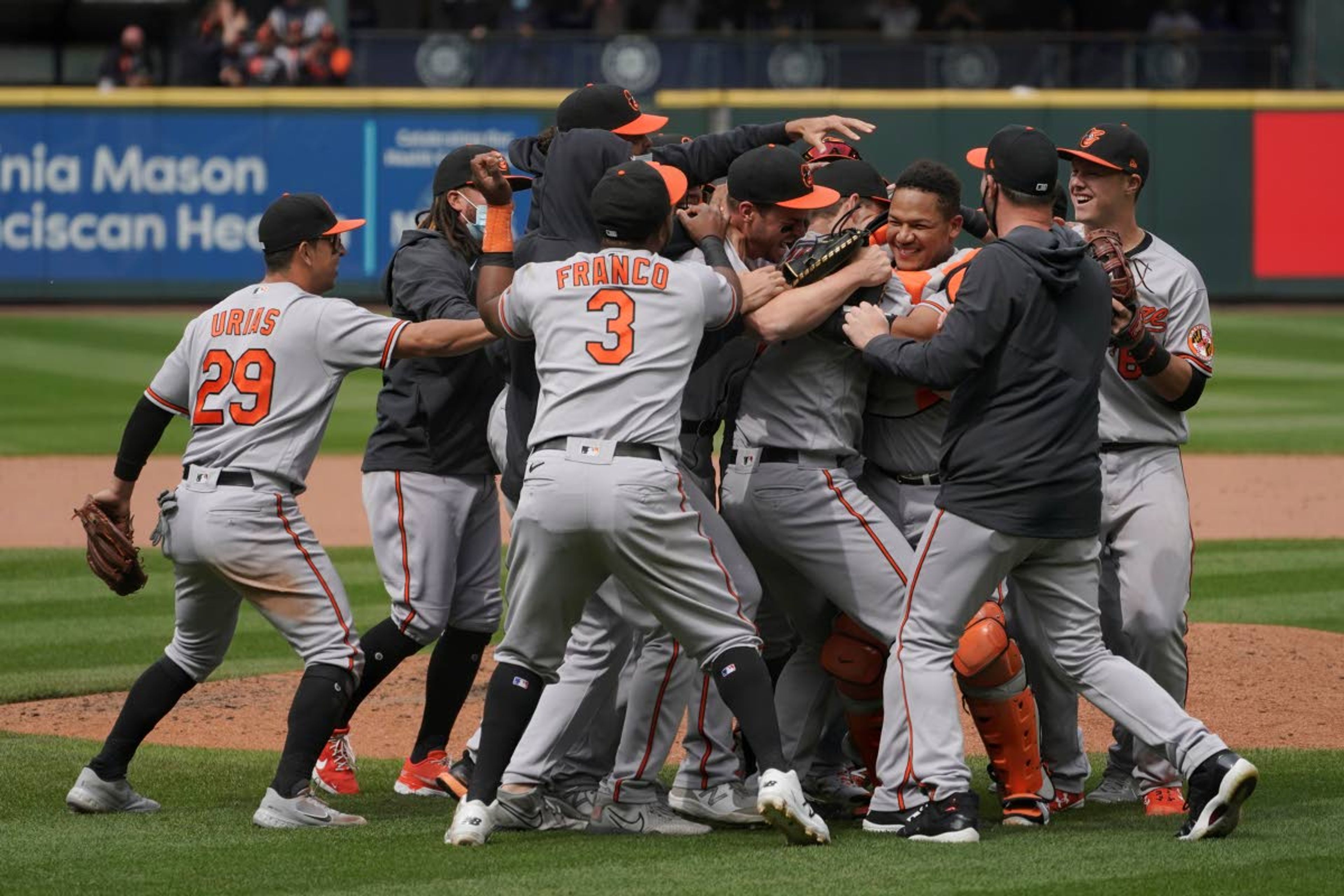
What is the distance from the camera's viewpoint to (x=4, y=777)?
632cm

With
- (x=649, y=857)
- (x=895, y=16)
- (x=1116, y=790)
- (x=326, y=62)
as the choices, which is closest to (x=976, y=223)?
(x=1116, y=790)

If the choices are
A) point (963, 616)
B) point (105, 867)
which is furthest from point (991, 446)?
point (105, 867)

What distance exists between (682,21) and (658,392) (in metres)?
22.9

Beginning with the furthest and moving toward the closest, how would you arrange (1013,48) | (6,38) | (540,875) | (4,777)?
(6,38)
(1013,48)
(4,777)
(540,875)

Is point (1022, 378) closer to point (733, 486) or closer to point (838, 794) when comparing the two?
point (733, 486)

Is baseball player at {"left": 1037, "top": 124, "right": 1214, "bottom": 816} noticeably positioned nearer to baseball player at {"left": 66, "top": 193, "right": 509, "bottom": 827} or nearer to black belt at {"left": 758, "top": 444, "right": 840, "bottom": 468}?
black belt at {"left": 758, "top": 444, "right": 840, "bottom": 468}

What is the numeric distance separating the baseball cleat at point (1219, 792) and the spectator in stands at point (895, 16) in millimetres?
22069

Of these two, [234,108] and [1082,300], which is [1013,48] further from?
[1082,300]

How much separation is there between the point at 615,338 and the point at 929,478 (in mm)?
1246

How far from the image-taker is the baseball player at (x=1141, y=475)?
5.82 m

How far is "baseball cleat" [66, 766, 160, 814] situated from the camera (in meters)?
5.71

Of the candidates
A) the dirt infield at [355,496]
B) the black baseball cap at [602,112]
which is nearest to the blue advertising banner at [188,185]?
the dirt infield at [355,496]

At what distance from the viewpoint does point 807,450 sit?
554cm

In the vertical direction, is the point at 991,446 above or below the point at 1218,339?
above
